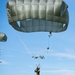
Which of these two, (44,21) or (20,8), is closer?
(20,8)

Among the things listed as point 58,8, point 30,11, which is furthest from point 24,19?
point 58,8

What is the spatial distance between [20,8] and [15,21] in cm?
189

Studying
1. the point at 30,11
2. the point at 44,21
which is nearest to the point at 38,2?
the point at 30,11

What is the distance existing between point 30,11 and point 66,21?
4.02 metres

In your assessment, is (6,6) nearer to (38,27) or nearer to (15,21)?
(15,21)

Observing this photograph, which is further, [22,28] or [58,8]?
[22,28]

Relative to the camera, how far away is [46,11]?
4412 centimetres

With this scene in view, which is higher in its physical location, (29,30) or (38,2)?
(38,2)

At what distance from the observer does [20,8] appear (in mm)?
44344

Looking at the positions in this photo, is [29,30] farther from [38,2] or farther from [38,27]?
[38,2]

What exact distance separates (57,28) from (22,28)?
13.1ft

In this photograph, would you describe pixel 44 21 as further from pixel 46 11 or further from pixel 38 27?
pixel 46 11

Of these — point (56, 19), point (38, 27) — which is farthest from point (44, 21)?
point (56, 19)

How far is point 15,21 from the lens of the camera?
45.5m
